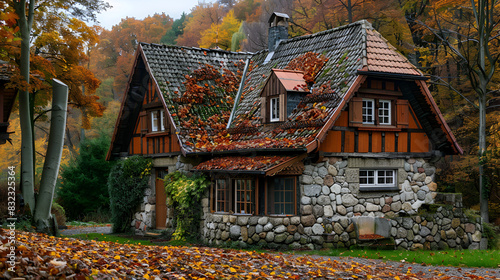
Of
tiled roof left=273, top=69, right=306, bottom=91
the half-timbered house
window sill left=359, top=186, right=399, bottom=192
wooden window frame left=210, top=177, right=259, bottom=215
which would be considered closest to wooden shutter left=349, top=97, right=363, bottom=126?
the half-timbered house

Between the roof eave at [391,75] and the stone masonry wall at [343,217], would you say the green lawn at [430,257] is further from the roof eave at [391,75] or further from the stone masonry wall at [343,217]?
the roof eave at [391,75]

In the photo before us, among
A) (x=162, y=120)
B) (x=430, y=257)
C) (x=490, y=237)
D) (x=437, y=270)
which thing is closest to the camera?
(x=437, y=270)

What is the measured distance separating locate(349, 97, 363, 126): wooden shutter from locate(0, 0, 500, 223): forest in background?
20.5 ft

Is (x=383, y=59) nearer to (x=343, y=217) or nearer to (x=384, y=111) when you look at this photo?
(x=384, y=111)

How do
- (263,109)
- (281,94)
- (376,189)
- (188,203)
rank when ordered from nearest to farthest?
1. (376,189)
2. (281,94)
3. (188,203)
4. (263,109)

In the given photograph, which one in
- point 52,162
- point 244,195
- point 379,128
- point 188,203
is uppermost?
point 379,128

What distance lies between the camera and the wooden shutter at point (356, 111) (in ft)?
51.9

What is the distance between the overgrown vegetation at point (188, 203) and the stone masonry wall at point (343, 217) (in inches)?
14.1

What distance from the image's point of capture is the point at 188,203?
16.8 m

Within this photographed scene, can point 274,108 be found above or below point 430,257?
above

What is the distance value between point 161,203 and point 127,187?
157cm

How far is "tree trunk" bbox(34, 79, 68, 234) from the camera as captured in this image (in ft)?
46.5

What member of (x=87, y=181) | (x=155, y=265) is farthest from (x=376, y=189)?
(x=87, y=181)

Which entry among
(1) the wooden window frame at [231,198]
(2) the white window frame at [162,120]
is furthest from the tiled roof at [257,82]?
(1) the wooden window frame at [231,198]
